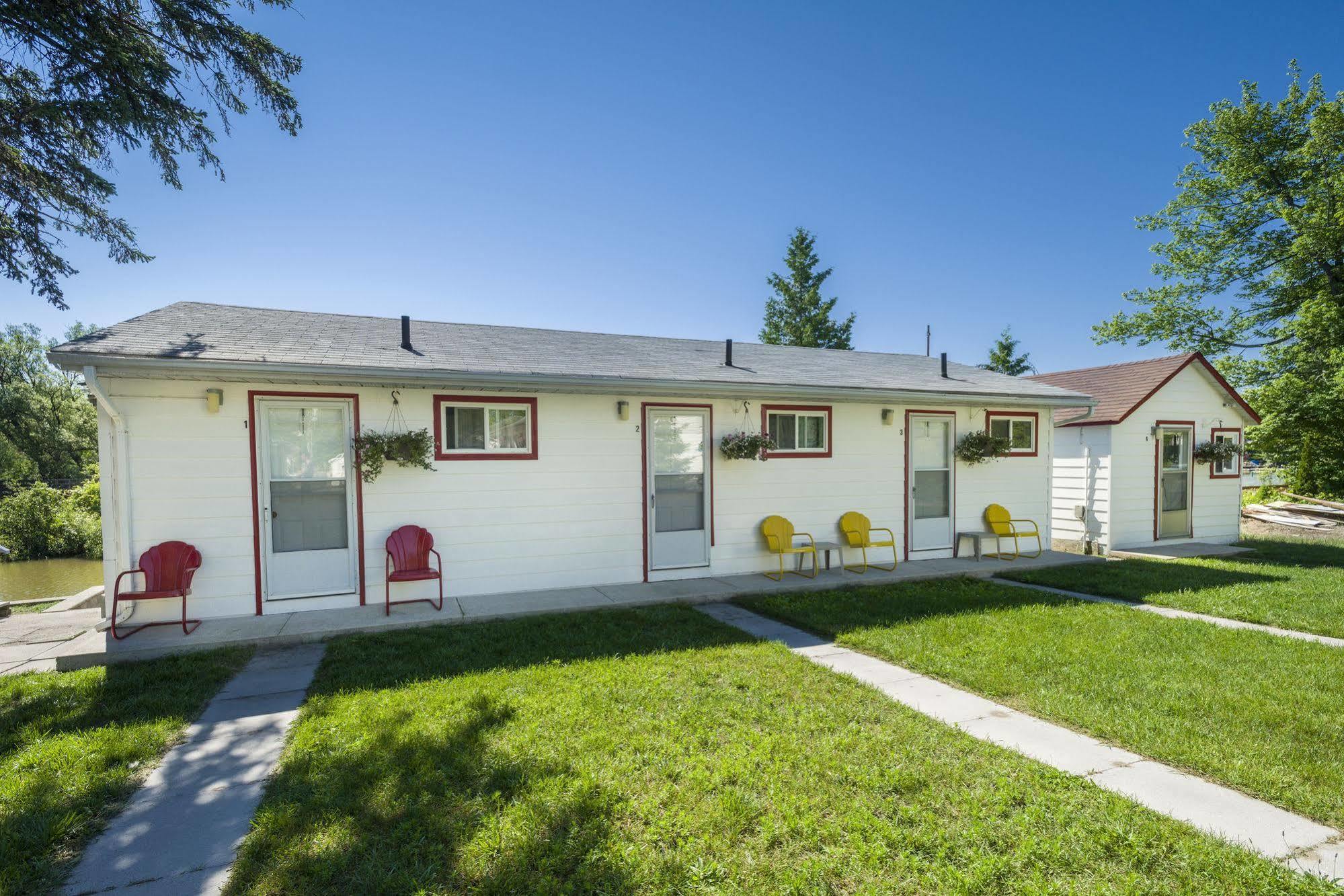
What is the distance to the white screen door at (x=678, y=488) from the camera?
700 cm

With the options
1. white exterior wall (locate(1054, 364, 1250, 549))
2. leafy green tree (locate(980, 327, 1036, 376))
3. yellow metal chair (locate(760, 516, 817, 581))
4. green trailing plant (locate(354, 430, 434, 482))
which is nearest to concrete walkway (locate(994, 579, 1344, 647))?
yellow metal chair (locate(760, 516, 817, 581))

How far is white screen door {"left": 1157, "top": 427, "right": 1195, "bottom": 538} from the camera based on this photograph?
1034 centimetres

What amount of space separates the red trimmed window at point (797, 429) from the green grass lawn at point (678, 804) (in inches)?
154

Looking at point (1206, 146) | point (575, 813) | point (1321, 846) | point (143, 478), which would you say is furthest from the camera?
point (1206, 146)

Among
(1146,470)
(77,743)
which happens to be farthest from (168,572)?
(1146,470)

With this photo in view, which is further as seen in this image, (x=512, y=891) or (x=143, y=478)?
(x=143, y=478)

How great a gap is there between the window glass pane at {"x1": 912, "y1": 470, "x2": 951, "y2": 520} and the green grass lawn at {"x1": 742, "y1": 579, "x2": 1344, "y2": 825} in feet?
6.37

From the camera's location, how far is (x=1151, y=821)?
2.41 m

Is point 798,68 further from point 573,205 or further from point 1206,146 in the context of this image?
point 1206,146

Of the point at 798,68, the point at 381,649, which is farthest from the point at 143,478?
the point at 798,68

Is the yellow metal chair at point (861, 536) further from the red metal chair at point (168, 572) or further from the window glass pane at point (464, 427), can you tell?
the red metal chair at point (168, 572)

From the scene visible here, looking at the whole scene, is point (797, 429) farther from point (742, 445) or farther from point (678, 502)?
point (678, 502)

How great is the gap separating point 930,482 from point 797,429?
2295 millimetres

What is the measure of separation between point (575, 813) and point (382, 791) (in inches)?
35.3
